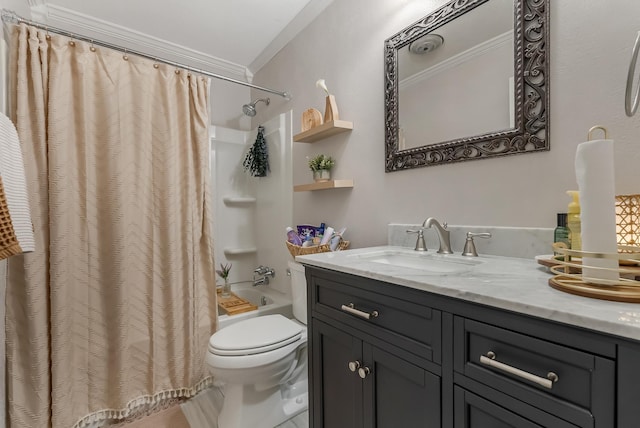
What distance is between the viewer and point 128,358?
1549 millimetres

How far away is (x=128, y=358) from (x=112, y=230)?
2.28 ft

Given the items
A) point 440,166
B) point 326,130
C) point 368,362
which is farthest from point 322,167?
point 368,362

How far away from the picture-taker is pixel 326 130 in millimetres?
1694

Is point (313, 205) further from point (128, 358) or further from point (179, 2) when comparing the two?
point (179, 2)

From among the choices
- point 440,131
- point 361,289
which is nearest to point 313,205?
point 440,131

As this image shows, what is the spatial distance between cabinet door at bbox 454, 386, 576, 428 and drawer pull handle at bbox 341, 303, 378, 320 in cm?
27

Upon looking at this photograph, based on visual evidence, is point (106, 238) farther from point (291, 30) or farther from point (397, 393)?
point (291, 30)

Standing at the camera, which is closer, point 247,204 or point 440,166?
point 440,166

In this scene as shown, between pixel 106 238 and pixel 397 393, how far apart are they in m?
1.60

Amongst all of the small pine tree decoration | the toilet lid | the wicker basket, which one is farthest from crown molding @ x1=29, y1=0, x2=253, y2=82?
the toilet lid

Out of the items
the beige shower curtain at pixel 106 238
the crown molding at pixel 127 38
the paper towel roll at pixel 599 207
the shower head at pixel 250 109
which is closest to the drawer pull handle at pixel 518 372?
the paper towel roll at pixel 599 207

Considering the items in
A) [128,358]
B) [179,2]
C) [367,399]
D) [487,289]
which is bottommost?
[128,358]

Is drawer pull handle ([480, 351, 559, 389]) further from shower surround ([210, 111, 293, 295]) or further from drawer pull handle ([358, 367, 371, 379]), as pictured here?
shower surround ([210, 111, 293, 295])

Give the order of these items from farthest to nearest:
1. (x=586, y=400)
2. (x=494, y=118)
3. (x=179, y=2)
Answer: (x=179, y=2) → (x=494, y=118) → (x=586, y=400)
